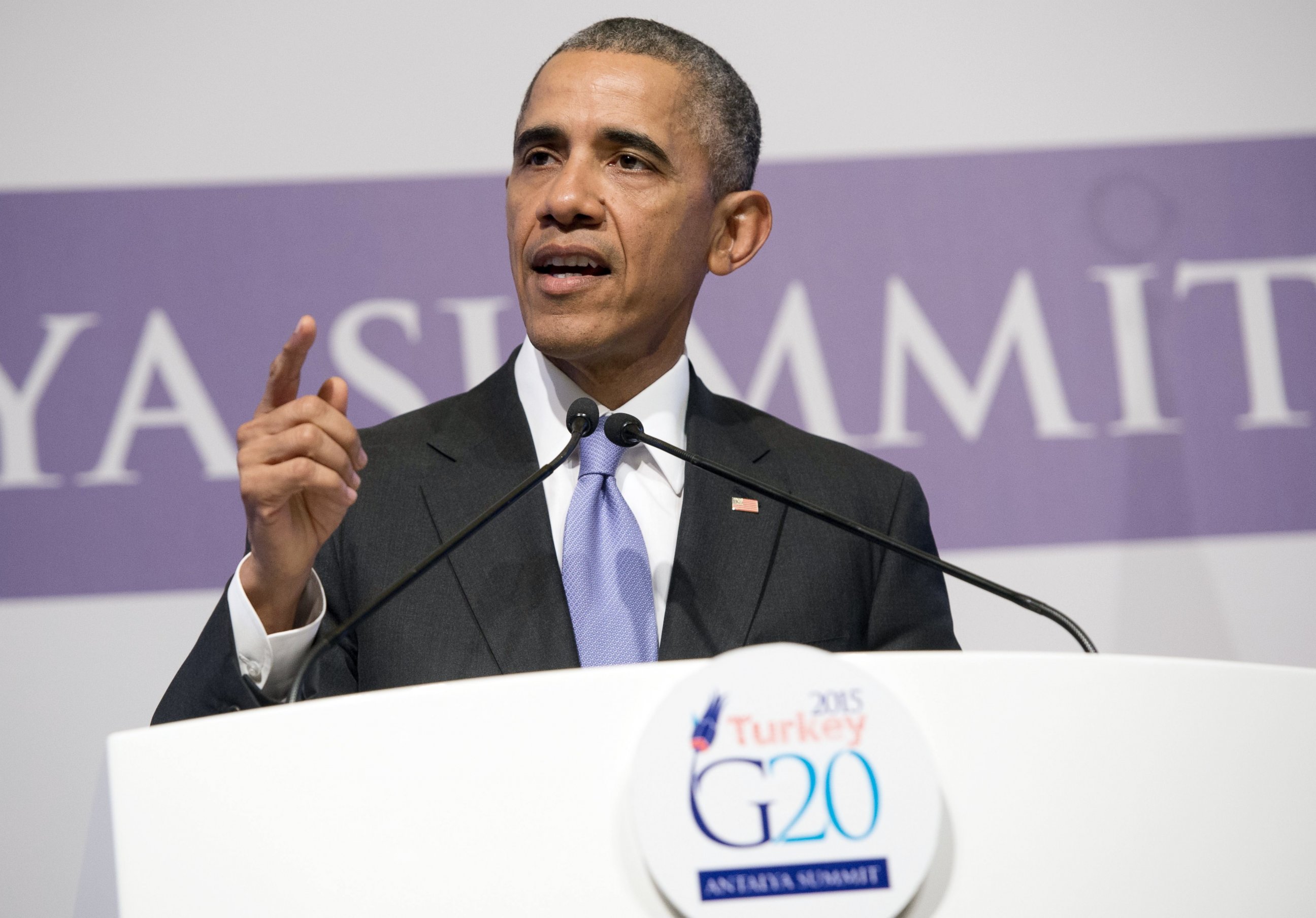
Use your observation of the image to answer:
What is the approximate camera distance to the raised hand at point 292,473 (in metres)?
1.16

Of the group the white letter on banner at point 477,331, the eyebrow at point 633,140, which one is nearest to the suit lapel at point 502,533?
the eyebrow at point 633,140

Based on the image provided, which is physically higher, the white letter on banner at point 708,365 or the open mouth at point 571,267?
the white letter on banner at point 708,365

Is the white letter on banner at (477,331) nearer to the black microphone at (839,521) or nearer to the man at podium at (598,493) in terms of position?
the man at podium at (598,493)

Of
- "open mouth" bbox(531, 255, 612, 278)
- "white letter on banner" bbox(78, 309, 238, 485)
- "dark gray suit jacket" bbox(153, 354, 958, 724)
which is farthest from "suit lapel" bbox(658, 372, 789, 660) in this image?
"white letter on banner" bbox(78, 309, 238, 485)

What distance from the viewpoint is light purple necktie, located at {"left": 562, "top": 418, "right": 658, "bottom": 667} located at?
1.42 metres

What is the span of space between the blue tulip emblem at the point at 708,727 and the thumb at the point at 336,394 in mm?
525

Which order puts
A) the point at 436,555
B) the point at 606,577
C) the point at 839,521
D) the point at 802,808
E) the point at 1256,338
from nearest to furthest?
the point at 802,808, the point at 436,555, the point at 839,521, the point at 606,577, the point at 1256,338

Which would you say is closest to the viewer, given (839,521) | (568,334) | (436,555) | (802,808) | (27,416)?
(802,808)

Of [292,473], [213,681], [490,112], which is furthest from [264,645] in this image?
[490,112]

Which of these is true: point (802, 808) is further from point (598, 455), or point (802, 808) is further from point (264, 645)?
point (598, 455)

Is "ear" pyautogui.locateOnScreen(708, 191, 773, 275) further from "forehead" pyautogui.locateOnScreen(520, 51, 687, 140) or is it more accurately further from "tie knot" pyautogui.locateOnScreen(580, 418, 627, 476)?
"tie knot" pyautogui.locateOnScreen(580, 418, 627, 476)

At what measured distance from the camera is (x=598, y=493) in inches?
59.4

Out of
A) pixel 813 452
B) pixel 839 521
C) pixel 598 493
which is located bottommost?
pixel 839 521

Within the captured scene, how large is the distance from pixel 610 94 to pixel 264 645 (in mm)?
856
